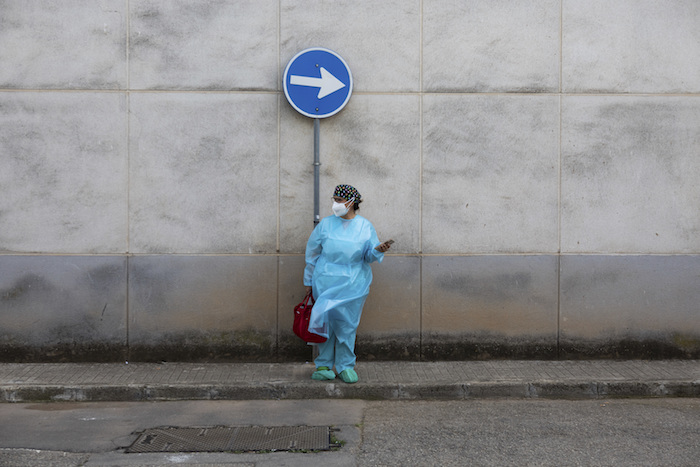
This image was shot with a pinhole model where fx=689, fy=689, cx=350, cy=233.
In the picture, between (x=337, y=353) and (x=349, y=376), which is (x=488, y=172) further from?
(x=349, y=376)

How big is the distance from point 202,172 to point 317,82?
1.41 metres

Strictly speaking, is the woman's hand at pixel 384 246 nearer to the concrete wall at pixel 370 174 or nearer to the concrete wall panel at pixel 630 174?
the concrete wall at pixel 370 174

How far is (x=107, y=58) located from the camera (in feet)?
21.7

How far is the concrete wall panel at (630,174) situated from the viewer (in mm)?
6820

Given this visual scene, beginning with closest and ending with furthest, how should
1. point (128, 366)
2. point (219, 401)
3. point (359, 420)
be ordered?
point (359, 420) → point (219, 401) → point (128, 366)

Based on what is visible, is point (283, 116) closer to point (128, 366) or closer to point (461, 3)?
point (461, 3)

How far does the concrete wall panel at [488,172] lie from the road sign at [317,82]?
89cm

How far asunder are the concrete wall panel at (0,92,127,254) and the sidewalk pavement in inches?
49.5

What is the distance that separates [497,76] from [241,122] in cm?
254

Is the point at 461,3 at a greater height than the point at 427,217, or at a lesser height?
greater

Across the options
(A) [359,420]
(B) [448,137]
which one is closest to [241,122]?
(B) [448,137]

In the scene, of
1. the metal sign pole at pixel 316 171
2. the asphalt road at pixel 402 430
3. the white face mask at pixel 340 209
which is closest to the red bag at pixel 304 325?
the asphalt road at pixel 402 430

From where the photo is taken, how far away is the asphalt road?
4449 millimetres

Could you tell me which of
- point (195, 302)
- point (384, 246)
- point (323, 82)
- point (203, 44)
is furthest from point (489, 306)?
point (203, 44)
